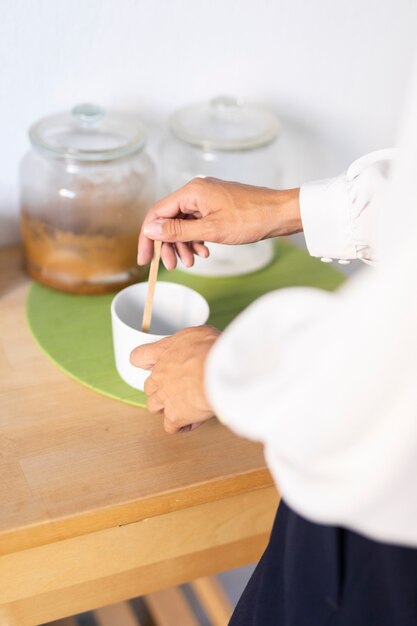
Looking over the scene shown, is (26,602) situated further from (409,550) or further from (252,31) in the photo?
(252,31)

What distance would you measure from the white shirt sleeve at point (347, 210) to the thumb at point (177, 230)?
0.11 meters

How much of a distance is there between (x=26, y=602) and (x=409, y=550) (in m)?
0.39

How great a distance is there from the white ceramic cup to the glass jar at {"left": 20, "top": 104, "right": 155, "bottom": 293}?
119 mm

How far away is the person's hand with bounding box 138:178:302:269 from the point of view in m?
0.88

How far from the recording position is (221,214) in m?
0.88

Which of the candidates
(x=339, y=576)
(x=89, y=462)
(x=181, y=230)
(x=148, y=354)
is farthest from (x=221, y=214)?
(x=339, y=576)

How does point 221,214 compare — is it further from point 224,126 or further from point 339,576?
point 339,576

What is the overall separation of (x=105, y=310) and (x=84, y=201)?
0.44ft

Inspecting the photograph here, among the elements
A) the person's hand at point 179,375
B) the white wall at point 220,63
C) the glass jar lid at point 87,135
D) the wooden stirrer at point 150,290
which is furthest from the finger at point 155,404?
the white wall at point 220,63

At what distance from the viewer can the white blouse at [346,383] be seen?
0.48 meters

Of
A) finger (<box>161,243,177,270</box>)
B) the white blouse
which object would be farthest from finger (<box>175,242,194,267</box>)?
the white blouse

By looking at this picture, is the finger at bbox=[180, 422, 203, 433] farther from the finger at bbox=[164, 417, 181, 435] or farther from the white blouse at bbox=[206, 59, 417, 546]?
the white blouse at bbox=[206, 59, 417, 546]

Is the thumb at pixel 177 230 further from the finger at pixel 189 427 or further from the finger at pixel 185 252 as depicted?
the finger at pixel 189 427

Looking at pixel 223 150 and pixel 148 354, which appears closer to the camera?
pixel 148 354
